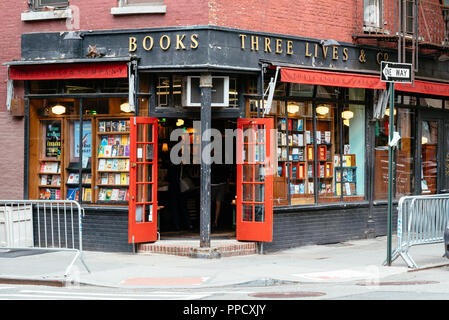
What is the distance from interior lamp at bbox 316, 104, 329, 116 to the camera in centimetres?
1683

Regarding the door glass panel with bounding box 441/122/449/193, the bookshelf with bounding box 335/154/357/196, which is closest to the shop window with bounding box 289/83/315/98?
the bookshelf with bounding box 335/154/357/196

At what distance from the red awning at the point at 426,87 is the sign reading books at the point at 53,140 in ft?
26.4

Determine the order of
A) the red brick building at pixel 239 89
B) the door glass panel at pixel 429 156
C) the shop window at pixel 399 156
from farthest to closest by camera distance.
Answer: the door glass panel at pixel 429 156
the shop window at pixel 399 156
the red brick building at pixel 239 89

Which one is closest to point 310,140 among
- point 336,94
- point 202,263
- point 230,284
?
point 336,94

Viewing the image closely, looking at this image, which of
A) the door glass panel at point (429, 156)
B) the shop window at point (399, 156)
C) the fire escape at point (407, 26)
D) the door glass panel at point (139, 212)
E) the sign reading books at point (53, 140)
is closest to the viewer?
the door glass panel at point (139, 212)

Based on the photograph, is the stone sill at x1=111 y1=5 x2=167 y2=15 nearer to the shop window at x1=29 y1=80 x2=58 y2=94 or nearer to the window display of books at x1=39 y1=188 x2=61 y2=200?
the shop window at x1=29 y1=80 x2=58 y2=94

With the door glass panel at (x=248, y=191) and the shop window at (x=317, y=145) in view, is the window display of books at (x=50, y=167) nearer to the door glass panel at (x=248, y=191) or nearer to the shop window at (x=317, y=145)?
the door glass panel at (x=248, y=191)

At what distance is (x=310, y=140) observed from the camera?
16.7 meters

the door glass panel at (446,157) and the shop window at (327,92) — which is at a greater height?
the shop window at (327,92)

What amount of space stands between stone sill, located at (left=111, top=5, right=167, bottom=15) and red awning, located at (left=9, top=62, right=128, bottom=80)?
1064 mm

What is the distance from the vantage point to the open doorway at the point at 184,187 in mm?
17406

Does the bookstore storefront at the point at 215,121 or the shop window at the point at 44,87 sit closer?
the bookstore storefront at the point at 215,121

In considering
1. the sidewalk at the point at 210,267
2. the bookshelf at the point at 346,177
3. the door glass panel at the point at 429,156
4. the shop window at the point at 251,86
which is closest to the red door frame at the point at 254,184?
the sidewalk at the point at 210,267

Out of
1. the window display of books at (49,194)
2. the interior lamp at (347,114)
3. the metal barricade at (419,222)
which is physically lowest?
the metal barricade at (419,222)
